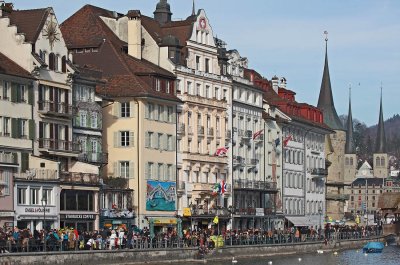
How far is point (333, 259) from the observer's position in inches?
4678

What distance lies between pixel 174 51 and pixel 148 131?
10.2m

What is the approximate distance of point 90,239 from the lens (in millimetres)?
88500

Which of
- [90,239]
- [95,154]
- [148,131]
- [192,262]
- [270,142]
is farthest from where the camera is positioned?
[270,142]

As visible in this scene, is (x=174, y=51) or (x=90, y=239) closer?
(x=90, y=239)

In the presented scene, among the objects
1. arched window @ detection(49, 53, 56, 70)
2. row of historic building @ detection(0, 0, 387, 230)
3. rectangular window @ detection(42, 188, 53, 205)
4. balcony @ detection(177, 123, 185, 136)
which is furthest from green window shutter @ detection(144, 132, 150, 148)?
rectangular window @ detection(42, 188, 53, 205)

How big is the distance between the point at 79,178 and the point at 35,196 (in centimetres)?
618

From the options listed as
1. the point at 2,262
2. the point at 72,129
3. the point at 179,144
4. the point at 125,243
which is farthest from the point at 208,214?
the point at 2,262

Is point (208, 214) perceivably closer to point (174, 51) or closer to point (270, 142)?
point (174, 51)

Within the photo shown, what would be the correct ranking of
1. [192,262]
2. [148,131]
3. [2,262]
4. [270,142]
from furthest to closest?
[270,142] → [148,131] → [192,262] → [2,262]

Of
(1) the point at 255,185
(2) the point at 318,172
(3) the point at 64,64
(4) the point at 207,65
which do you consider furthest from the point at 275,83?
(3) the point at 64,64

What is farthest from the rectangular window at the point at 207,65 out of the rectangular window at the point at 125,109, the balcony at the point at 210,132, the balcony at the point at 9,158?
the balcony at the point at 9,158

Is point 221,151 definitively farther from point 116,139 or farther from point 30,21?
point 30,21

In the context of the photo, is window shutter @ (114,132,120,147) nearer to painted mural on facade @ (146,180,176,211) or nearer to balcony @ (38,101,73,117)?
painted mural on facade @ (146,180,176,211)

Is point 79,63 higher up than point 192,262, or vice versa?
point 79,63
